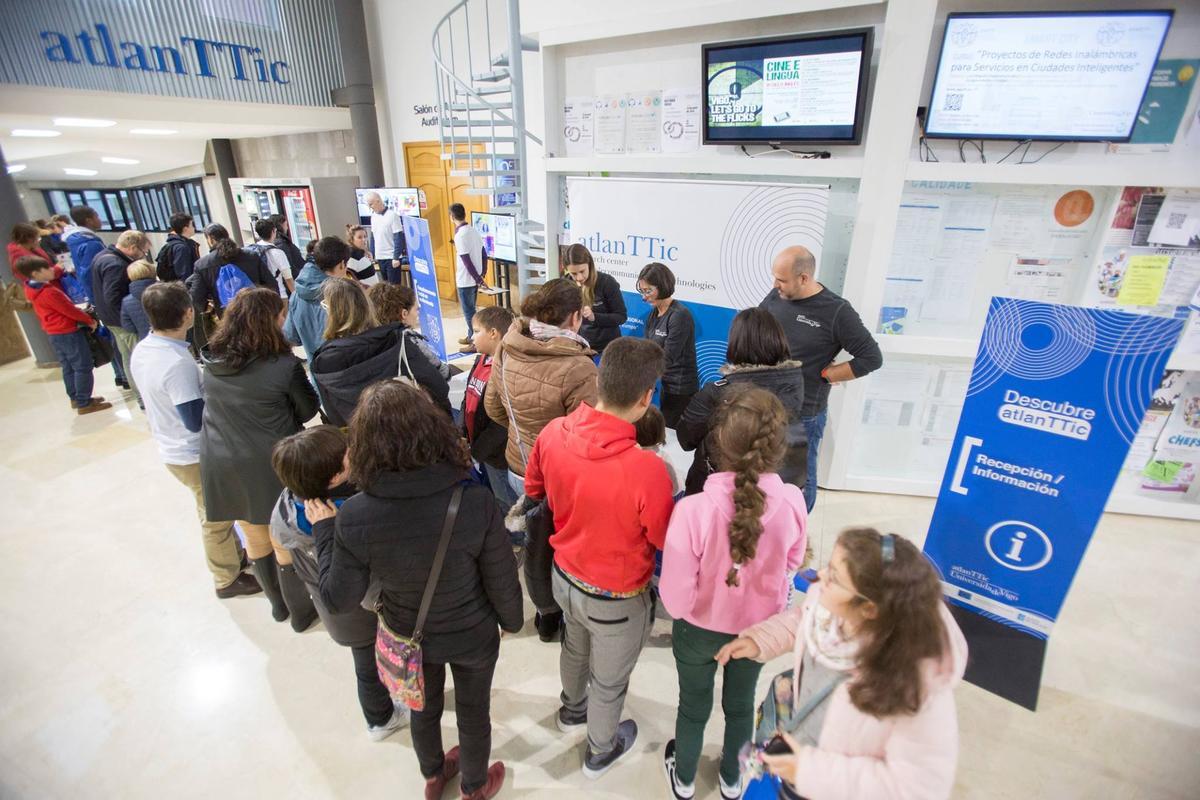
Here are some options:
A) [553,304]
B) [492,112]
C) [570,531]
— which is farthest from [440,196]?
[570,531]

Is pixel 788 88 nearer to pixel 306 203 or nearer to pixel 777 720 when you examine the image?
pixel 777 720

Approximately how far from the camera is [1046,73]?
2.72 m

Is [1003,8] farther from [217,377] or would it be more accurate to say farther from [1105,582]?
[217,377]

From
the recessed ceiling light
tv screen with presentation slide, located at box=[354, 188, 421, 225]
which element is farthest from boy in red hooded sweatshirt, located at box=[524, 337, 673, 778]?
the recessed ceiling light

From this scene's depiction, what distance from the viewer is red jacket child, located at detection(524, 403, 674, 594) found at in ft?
4.83

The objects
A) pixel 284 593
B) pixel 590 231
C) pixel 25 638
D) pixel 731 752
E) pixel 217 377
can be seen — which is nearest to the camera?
pixel 731 752

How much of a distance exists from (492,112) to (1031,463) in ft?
17.2

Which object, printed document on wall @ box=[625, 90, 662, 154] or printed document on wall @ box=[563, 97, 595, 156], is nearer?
printed document on wall @ box=[625, 90, 662, 154]

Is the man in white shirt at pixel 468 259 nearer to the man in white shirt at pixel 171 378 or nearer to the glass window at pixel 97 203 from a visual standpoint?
the man in white shirt at pixel 171 378

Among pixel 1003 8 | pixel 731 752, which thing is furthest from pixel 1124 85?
pixel 731 752

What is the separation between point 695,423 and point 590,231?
265 centimetres

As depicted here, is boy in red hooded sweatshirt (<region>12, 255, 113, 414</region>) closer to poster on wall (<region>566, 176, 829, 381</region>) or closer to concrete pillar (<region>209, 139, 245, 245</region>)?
poster on wall (<region>566, 176, 829, 381</region>)

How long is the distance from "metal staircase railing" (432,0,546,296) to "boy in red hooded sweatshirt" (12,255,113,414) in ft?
11.5

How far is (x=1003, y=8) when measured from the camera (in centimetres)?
279
